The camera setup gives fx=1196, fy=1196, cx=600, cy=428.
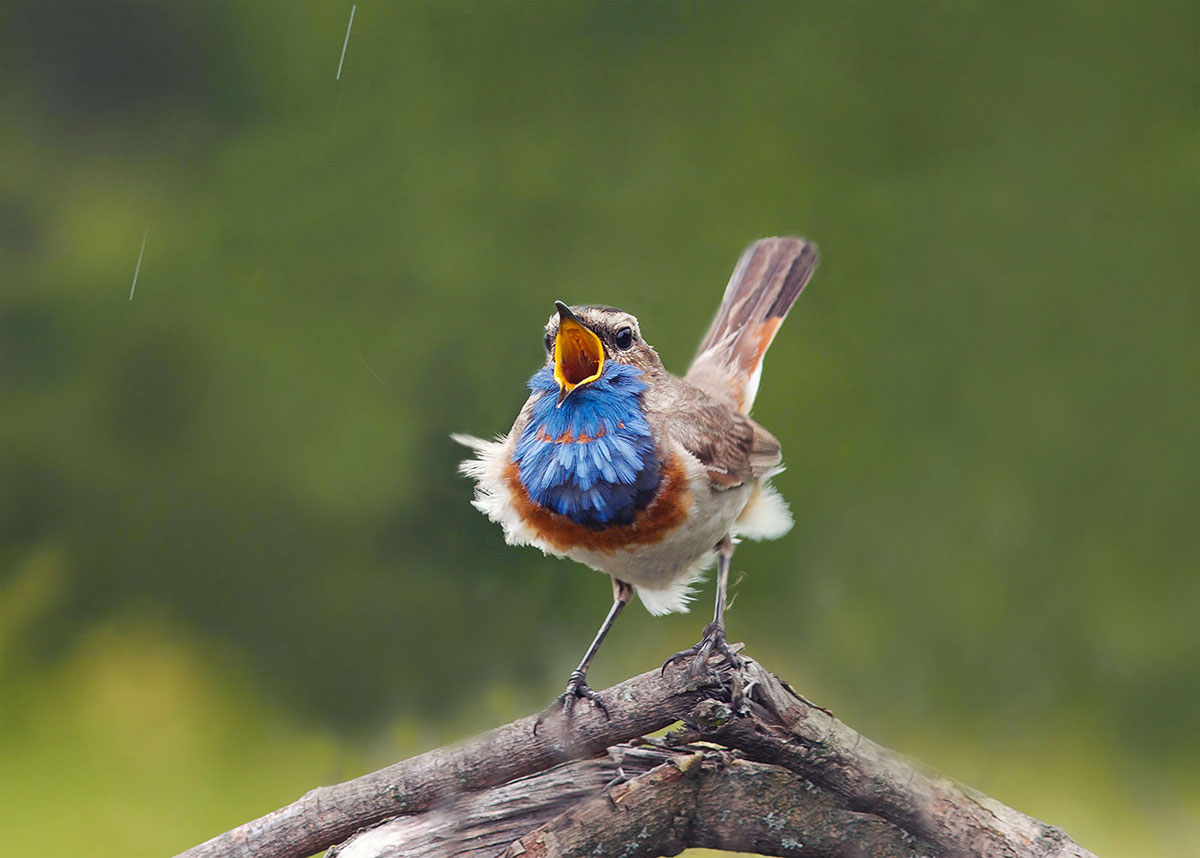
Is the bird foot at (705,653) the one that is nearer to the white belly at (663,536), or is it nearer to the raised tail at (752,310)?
the white belly at (663,536)

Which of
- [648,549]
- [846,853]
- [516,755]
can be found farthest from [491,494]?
[846,853]

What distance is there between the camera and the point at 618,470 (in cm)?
139

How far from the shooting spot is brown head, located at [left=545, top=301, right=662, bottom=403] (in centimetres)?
137

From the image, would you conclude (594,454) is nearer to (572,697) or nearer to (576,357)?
(576,357)

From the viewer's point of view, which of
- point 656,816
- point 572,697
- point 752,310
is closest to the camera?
point 656,816

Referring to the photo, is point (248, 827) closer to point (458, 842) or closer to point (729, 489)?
point (458, 842)

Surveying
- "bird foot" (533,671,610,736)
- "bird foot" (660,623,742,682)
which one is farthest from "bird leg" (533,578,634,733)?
"bird foot" (660,623,742,682)

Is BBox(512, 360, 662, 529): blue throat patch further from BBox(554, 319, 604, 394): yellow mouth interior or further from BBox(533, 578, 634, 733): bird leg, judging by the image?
BBox(533, 578, 634, 733): bird leg

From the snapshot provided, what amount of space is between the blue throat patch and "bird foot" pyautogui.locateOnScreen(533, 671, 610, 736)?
19cm

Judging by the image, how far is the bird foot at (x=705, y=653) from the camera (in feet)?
4.22

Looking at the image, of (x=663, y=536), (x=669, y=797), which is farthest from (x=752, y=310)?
(x=669, y=797)

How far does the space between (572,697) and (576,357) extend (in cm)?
40

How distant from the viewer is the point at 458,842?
1.30 metres

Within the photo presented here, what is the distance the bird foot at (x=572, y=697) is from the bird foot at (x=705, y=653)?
0.09 m
